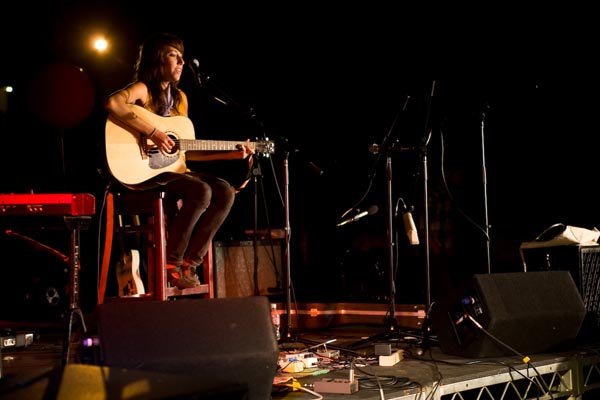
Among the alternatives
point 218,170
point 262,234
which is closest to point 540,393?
point 262,234

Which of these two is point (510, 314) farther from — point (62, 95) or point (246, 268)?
point (62, 95)

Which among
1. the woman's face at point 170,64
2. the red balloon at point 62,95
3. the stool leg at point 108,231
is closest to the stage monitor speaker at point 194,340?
the stool leg at point 108,231

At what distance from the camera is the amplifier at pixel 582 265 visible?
3.47 m

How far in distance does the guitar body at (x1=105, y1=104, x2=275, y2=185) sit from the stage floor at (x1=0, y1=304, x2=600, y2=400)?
34.0 inches

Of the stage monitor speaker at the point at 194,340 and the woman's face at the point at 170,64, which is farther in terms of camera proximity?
the woman's face at the point at 170,64

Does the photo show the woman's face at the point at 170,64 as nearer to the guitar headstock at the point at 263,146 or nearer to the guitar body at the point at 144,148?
the guitar body at the point at 144,148

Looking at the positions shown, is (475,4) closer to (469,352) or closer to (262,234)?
(262,234)

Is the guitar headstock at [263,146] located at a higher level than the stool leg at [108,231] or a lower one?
higher

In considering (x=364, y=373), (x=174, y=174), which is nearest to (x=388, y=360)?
(x=364, y=373)

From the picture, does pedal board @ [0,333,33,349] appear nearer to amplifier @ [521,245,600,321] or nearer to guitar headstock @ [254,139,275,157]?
guitar headstock @ [254,139,275,157]

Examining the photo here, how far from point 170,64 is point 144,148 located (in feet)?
1.70

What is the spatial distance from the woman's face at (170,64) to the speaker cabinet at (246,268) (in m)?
1.03

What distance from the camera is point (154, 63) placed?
3619 mm

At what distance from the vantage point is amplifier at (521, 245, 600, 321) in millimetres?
3475
